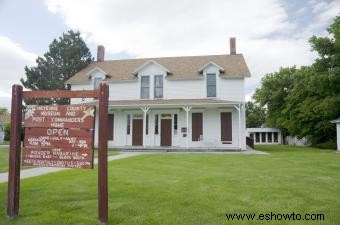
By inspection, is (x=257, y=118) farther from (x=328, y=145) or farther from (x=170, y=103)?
(x=170, y=103)

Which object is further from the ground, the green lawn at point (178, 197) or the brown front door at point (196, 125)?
the brown front door at point (196, 125)

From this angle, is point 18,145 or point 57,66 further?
point 57,66

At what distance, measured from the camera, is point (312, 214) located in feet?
17.2

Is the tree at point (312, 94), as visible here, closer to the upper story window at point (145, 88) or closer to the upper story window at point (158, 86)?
the upper story window at point (158, 86)

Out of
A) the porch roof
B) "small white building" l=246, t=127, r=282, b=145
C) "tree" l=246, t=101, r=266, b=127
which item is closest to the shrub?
"small white building" l=246, t=127, r=282, b=145

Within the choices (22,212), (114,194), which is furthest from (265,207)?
(22,212)

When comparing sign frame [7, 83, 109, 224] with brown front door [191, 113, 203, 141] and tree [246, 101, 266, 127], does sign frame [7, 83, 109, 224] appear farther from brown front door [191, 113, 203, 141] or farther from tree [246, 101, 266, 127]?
tree [246, 101, 266, 127]

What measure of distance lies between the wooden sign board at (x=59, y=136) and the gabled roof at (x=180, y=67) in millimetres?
18368

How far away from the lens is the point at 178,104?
2130cm

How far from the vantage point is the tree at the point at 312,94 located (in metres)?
29.9

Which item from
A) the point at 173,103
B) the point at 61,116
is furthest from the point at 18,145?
the point at 173,103

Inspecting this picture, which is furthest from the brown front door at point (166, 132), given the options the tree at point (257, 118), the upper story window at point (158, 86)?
the tree at point (257, 118)

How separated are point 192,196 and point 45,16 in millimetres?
11784

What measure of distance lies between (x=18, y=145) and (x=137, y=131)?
708 inches
